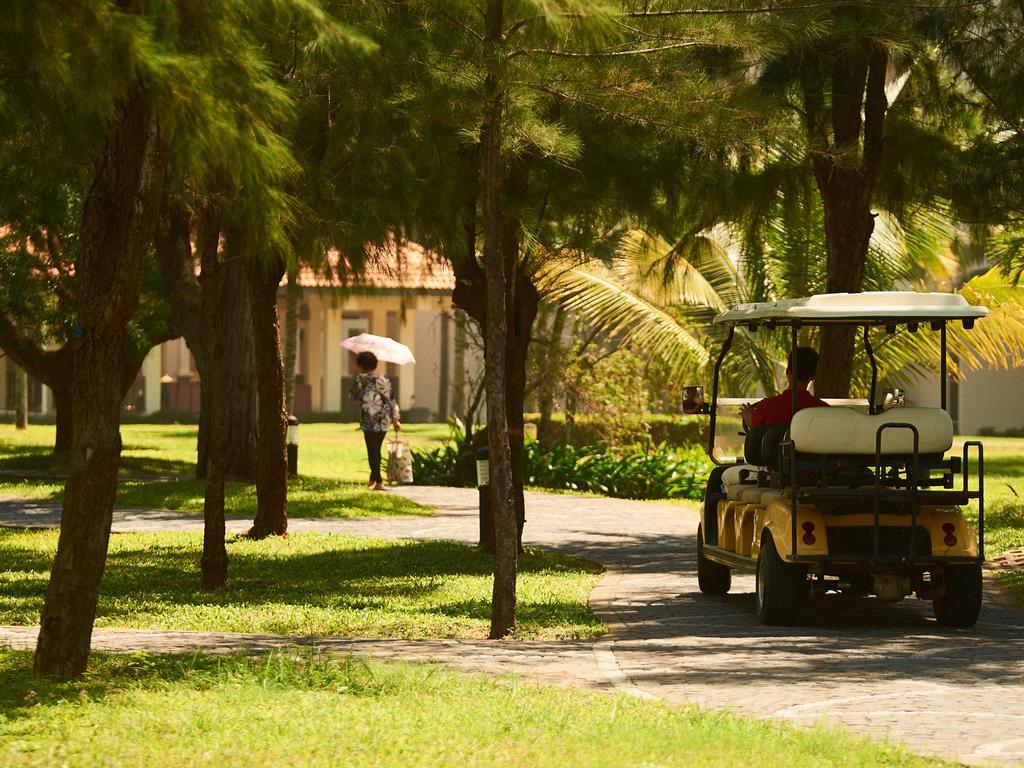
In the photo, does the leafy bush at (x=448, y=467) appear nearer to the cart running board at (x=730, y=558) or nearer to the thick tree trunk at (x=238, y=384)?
the thick tree trunk at (x=238, y=384)

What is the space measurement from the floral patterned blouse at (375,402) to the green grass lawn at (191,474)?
3.02 ft

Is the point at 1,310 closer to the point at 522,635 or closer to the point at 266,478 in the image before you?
the point at 266,478

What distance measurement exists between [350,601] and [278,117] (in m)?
6.05

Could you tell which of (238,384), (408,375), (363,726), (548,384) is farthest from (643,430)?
(363,726)

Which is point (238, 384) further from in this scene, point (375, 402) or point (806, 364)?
point (806, 364)

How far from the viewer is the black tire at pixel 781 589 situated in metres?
11.0

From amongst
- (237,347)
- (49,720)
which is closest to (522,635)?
(49,720)

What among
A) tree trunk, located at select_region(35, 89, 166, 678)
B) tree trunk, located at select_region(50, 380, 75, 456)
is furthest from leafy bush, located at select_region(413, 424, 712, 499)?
tree trunk, located at select_region(35, 89, 166, 678)

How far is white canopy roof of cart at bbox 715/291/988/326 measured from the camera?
11.0 meters

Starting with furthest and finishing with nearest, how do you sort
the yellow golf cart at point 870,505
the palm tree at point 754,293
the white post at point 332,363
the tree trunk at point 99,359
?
1. the white post at point 332,363
2. the palm tree at point 754,293
3. the yellow golf cart at point 870,505
4. the tree trunk at point 99,359

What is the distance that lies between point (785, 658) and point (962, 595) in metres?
2.29

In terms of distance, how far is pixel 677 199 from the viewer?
15305mm

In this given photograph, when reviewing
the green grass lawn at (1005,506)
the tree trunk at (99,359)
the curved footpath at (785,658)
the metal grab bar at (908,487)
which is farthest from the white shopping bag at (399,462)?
the tree trunk at (99,359)

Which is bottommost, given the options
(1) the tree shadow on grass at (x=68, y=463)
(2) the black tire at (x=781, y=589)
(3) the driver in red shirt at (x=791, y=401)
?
(2) the black tire at (x=781, y=589)
